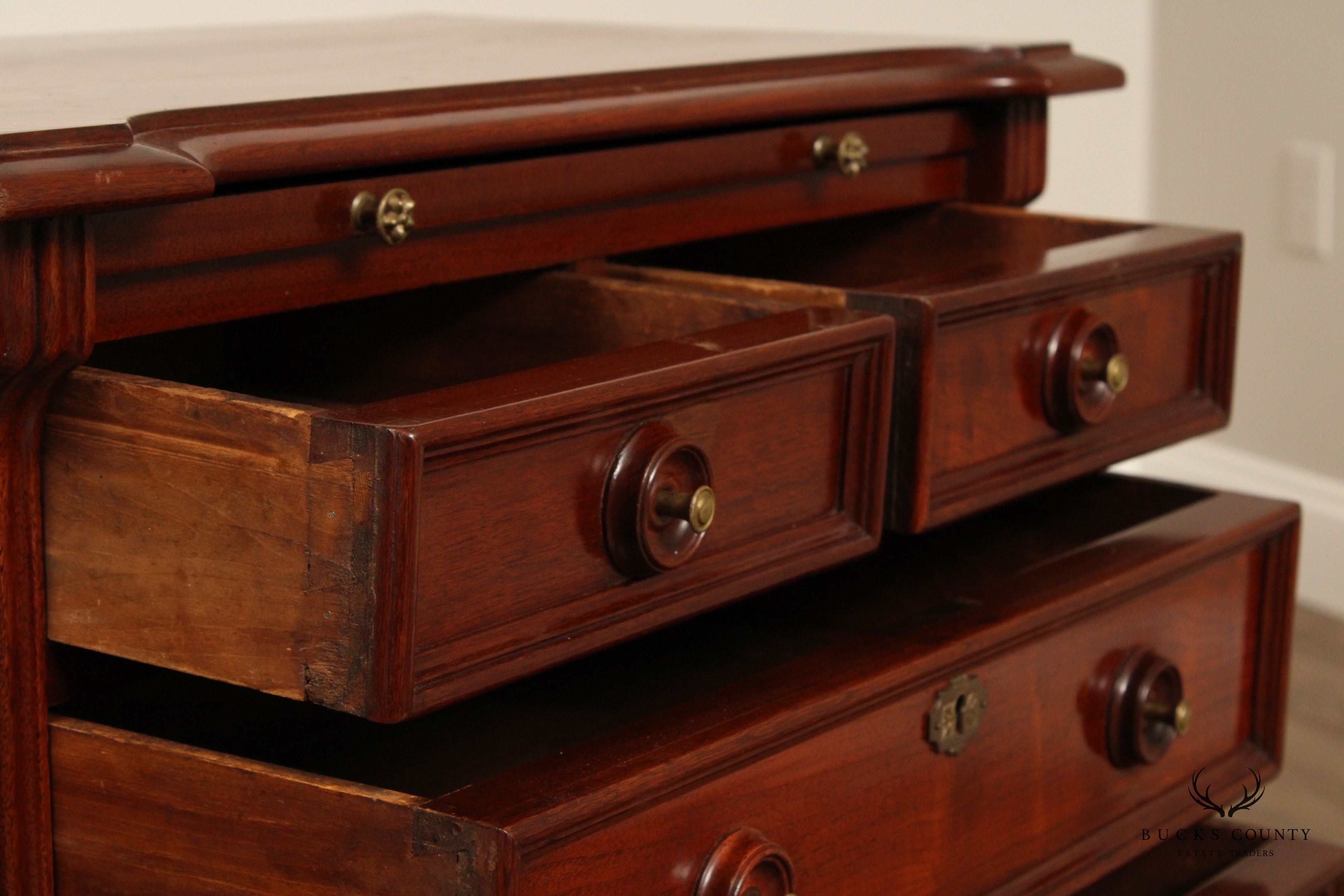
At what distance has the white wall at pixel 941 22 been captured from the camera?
1.44m

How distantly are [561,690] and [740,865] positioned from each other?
21 centimetres

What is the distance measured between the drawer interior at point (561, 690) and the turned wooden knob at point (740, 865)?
0.06 meters

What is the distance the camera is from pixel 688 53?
100 centimetres

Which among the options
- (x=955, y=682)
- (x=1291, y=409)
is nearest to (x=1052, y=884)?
(x=955, y=682)

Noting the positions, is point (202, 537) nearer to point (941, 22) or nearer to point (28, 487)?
point (28, 487)

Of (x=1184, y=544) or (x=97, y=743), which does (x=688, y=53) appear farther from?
(x=97, y=743)

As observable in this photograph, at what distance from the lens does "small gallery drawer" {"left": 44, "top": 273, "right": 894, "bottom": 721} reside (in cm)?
60

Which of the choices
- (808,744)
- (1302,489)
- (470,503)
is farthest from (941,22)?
(470,503)

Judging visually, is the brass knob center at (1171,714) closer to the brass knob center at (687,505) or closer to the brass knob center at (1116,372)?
the brass knob center at (1116,372)

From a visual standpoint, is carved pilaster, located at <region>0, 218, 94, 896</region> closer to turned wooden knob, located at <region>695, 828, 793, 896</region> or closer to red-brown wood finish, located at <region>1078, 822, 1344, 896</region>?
turned wooden knob, located at <region>695, 828, 793, 896</region>

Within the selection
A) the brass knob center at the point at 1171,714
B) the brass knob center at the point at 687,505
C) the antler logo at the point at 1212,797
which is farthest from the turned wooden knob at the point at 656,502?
the antler logo at the point at 1212,797

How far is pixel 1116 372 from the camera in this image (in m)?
0.94

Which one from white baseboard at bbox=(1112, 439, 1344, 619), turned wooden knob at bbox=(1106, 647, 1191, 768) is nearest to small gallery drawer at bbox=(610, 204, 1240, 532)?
turned wooden knob at bbox=(1106, 647, 1191, 768)

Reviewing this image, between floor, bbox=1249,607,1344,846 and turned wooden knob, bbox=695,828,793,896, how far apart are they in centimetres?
77
